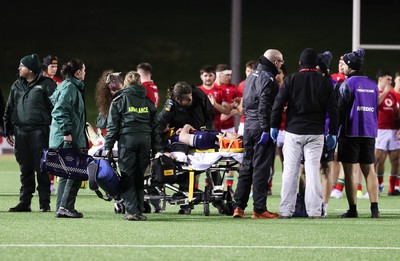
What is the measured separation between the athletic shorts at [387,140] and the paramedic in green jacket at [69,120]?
7.44 metres

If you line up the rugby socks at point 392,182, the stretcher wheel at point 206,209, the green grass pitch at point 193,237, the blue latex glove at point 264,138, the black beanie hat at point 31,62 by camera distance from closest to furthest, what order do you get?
the green grass pitch at point 193,237 → the blue latex glove at point 264,138 → the stretcher wheel at point 206,209 → the black beanie hat at point 31,62 → the rugby socks at point 392,182

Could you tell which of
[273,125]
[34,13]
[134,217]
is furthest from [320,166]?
[34,13]

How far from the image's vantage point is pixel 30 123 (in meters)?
14.6

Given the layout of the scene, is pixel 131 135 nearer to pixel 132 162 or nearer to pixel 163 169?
pixel 132 162

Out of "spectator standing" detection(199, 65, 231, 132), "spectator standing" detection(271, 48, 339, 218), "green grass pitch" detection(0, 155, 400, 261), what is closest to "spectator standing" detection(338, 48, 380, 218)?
"green grass pitch" detection(0, 155, 400, 261)

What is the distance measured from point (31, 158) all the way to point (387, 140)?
7312 mm

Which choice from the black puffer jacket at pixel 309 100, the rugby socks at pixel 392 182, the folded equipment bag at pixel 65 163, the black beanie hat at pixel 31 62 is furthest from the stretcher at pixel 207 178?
the rugby socks at pixel 392 182

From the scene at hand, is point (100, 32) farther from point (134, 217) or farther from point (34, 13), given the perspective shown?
point (134, 217)

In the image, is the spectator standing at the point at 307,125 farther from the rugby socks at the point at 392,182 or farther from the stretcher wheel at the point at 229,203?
the rugby socks at the point at 392,182

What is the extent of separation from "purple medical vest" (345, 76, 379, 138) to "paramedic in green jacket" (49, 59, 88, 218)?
11.2 feet

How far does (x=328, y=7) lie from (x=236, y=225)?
44766 millimetres

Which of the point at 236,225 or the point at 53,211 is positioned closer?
the point at 236,225

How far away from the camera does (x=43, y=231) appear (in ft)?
38.8

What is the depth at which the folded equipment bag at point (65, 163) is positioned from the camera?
13.3 meters
